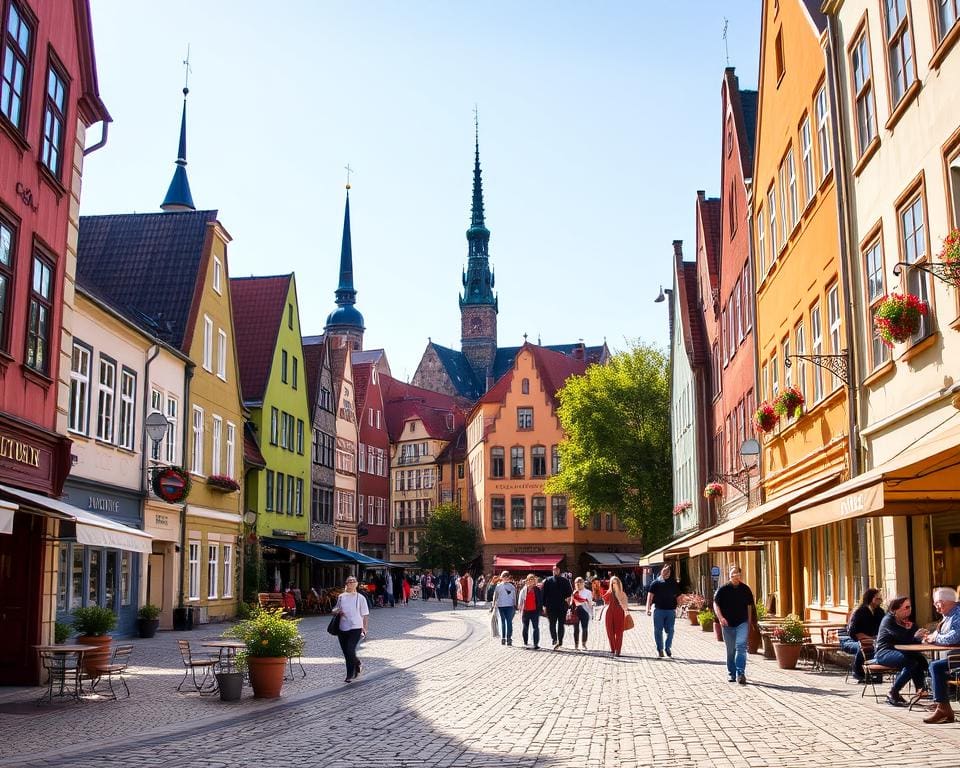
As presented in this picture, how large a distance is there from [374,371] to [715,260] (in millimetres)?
43543

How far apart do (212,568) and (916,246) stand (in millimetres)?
25785

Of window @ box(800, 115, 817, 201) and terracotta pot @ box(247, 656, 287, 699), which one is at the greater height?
window @ box(800, 115, 817, 201)

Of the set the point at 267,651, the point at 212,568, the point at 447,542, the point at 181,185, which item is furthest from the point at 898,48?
the point at 447,542

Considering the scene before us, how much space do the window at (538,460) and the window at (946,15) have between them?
6594 cm

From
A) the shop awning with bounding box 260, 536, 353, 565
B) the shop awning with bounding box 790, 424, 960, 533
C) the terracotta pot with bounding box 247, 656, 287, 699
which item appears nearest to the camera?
the shop awning with bounding box 790, 424, 960, 533

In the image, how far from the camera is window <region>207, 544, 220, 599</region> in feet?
115

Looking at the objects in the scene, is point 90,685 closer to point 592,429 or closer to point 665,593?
point 665,593

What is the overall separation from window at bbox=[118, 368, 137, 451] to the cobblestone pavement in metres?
9.31

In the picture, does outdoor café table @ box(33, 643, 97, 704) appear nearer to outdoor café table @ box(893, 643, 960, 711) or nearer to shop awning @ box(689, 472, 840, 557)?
outdoor café table @ box(893, 643, 960, 711)

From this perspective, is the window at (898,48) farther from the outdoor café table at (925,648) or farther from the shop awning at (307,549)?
the shop awning at (307,549)

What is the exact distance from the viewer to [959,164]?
43.0 feet

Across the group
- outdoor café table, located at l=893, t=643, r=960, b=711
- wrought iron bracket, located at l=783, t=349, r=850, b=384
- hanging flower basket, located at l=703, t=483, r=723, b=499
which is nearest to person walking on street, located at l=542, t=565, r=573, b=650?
hanging flower basket, located at l=703, t=483, r=723, b=499

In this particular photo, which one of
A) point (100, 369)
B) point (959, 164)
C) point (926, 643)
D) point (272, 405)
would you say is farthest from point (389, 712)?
point (272, 405)

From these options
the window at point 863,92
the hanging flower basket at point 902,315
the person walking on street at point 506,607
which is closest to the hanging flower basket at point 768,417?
the window at point 863,92
